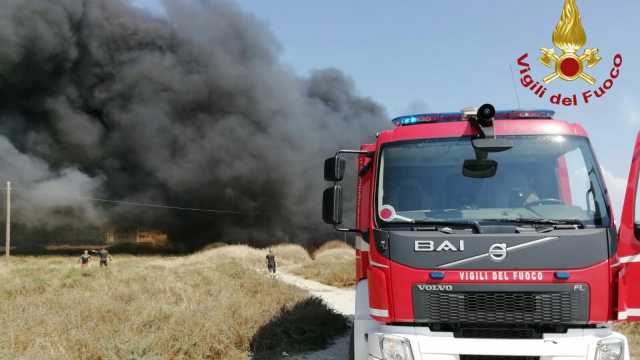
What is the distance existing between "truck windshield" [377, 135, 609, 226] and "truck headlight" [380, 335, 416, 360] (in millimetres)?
964

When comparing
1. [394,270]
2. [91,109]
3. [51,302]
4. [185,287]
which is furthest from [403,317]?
[91,109]

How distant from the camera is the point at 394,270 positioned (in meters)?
4.43

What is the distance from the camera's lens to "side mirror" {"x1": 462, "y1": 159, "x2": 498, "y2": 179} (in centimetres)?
480

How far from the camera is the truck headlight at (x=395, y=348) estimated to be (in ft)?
13.8

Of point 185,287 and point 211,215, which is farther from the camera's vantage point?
point 211,215

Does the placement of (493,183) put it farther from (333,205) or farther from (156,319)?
(156,319)

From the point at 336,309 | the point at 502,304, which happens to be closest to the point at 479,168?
the point at 502,304

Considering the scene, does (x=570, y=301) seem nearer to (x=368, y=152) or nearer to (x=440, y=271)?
(x=440, y=271)

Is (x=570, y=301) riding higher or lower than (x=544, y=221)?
lower

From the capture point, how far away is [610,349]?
4.15m

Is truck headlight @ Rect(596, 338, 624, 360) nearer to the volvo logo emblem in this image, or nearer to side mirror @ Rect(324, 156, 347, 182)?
the volvo logo emblem

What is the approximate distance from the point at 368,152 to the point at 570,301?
211 cm

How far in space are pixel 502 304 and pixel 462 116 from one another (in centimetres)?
176

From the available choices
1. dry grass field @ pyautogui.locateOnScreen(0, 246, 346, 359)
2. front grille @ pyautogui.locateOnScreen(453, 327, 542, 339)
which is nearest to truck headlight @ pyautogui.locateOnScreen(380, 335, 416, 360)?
front grille @ pyautogui.locateOnScreen(453, 327, 542, 339)
